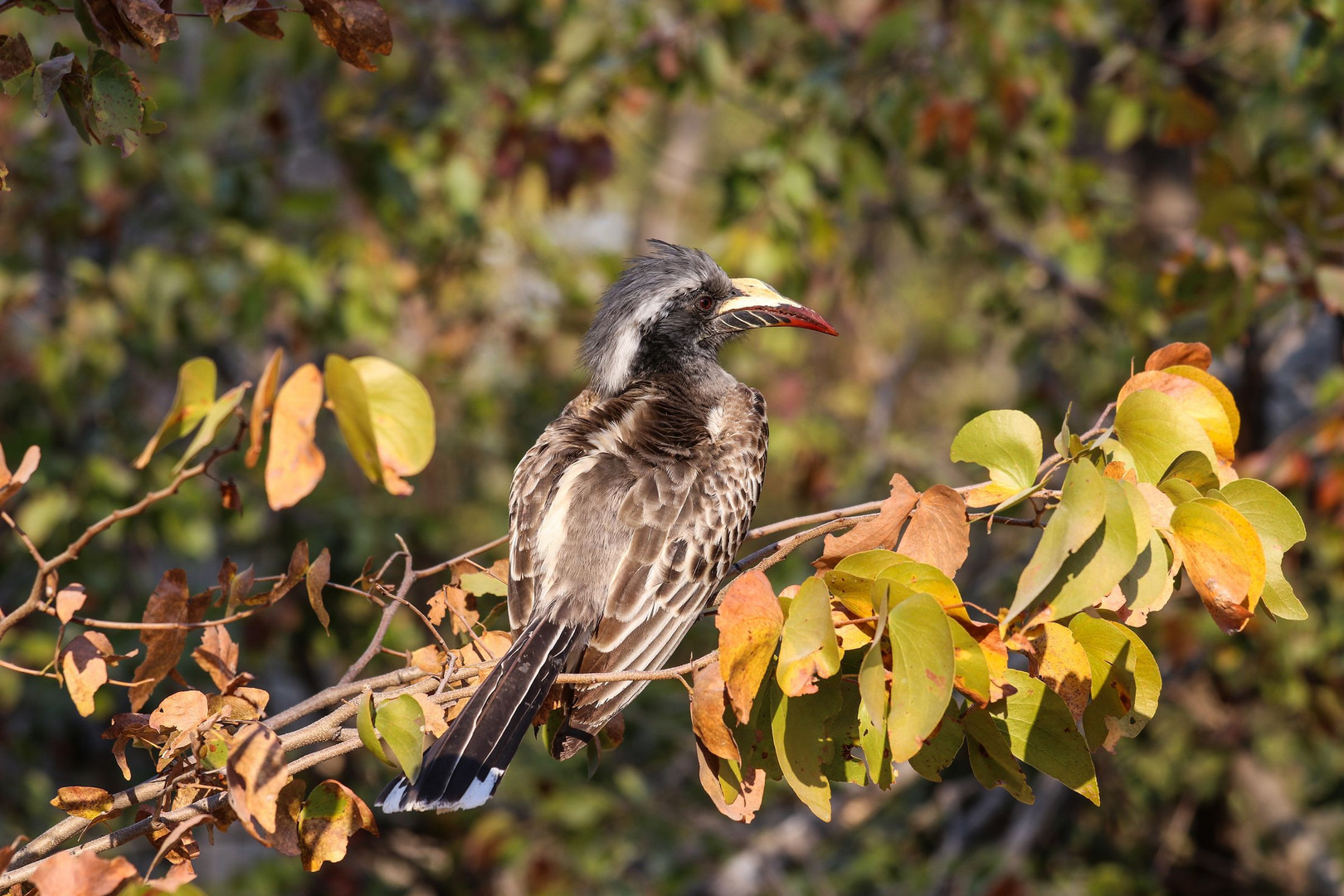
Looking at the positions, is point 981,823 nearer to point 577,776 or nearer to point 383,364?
point 577,776

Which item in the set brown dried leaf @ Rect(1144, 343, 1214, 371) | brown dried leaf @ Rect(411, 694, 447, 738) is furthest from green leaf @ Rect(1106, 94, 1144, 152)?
brown dried leaf @ Rect(411, 694, 447, 738)

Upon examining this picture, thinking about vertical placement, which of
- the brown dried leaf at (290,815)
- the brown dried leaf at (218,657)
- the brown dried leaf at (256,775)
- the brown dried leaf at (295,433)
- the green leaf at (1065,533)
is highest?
the brown dried leaf at (295,433)

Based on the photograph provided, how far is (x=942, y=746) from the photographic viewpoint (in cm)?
185

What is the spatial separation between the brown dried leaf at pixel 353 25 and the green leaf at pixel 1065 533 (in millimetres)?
1252

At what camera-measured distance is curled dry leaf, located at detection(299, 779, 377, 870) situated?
1804 millimetres

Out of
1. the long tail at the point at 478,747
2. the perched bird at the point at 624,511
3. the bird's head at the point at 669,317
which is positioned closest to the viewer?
the long tail at the point at 478,747

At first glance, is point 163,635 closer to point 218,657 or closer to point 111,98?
point 218,657

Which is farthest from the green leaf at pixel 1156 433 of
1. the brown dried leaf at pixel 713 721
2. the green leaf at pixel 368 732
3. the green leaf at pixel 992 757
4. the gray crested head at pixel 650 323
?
the gray crested head at pixel 650 323

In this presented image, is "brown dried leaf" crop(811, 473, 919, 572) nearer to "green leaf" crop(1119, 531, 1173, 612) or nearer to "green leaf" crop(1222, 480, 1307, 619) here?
"green leaf" crop(1119, 531, 1173, 612)

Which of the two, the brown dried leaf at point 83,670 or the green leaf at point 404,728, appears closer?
the green leaf at point 404,728

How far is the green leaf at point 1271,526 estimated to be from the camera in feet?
5.86

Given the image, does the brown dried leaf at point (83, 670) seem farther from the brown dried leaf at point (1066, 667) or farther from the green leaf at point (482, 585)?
the brown dried leaf at point (1066, 667)

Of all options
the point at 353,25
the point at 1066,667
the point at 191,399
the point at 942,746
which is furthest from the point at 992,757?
the point at 353,25

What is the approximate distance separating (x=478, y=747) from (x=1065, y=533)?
1.15 metres
